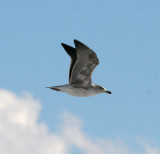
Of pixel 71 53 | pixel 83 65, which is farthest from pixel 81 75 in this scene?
pixel 71 53

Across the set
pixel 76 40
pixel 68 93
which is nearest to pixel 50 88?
pixel 68 93

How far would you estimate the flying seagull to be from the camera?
27.2 meters

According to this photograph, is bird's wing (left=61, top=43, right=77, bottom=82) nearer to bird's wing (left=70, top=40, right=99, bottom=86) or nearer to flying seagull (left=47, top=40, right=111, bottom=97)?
flying seagull (left=47, top=40, right=111, bottom=97)

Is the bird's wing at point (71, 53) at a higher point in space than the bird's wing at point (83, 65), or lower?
higher

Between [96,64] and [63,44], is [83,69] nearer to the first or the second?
[96,64]

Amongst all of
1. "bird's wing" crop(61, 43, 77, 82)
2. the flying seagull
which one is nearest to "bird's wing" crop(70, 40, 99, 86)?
the flying seagull

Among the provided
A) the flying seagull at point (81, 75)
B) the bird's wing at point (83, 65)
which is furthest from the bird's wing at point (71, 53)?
the bird's wing at point (83, 65)

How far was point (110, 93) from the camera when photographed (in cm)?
2962

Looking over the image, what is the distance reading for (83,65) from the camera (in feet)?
90.4

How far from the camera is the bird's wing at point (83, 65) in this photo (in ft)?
87.4

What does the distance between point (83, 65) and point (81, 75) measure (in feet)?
2.24

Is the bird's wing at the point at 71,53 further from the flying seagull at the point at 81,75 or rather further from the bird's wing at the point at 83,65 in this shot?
the bird's wing at the point at 83,65

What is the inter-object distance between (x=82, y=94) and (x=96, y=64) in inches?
68.6

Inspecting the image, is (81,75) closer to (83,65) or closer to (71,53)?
(83,65)
